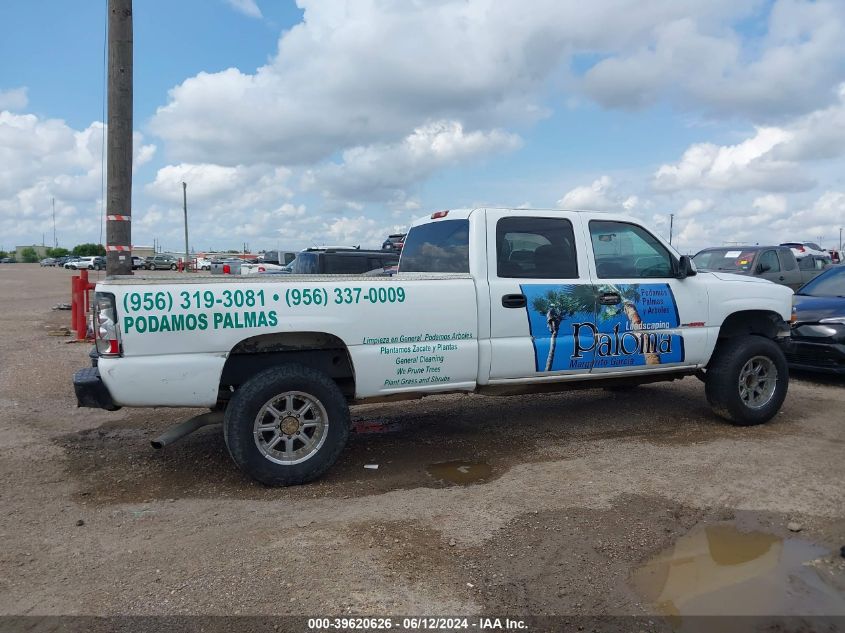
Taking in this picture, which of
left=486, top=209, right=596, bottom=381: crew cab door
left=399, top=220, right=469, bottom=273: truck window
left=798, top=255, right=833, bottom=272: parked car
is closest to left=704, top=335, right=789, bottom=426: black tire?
left=486, top=209, right=596, bottom=381: crew cab door

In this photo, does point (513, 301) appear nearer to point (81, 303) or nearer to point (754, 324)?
point (754, 324)

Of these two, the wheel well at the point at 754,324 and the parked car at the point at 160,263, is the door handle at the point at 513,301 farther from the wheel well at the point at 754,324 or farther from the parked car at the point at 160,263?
the parked car at the point at 160,263

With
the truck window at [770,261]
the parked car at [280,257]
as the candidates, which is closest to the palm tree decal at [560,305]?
the truck window at [770,261]

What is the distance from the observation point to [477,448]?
5.65 metres

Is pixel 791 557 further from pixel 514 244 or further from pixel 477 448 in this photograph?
Result: pixel 514 244

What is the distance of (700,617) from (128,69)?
8.85 meters

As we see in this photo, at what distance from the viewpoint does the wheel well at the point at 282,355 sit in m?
4.69

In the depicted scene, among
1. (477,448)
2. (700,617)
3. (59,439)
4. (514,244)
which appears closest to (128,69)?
(59,439)

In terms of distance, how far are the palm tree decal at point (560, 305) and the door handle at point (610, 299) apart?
0.09 m

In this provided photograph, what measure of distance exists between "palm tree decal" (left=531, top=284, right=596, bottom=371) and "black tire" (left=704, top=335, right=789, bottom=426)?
161cm

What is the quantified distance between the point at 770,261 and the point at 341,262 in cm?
840

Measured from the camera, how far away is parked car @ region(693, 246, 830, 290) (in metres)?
12.6

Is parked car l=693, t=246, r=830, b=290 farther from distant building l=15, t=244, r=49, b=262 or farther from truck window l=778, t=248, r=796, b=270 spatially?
distant building l=15, t=244, r=49, b=262

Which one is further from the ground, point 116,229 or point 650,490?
point 116,229
